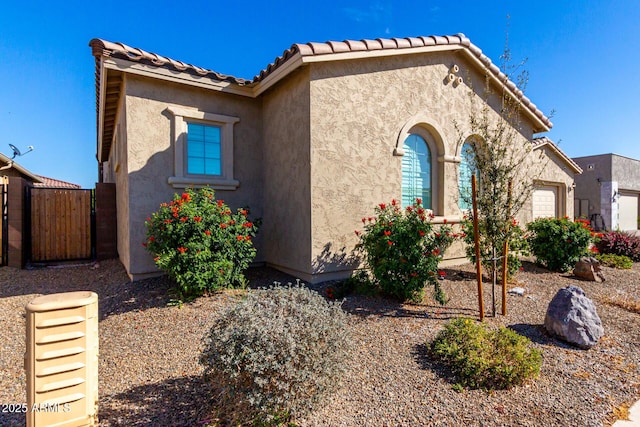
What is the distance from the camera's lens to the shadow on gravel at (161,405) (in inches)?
114

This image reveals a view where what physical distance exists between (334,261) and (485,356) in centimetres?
355

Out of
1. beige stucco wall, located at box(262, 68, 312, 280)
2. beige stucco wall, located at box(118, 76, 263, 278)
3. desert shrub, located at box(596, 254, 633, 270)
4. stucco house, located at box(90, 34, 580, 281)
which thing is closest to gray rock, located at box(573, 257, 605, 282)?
desert shrub, located at box(596, 254, 633, 270)

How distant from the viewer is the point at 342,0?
29.0 feet

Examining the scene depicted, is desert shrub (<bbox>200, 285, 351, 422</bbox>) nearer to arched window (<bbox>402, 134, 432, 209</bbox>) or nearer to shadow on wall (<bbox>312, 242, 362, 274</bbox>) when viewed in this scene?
shadow on wall (<bbox>312, 242, 362, 274</bbox>)

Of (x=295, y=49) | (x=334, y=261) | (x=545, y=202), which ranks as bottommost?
(x=334, y=261)

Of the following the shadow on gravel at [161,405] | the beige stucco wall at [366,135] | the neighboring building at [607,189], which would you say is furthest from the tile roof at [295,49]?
the neighboring building at [607,189]

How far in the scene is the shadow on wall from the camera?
664 centimetres

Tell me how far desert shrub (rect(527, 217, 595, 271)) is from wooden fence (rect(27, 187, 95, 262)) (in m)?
13.7

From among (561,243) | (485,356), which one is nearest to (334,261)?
(485,356)

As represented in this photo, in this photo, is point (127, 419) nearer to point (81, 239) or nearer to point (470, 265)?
point (470, 265)

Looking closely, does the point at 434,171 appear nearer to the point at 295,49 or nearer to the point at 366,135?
→ the point at 366,135

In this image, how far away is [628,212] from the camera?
22.9 m

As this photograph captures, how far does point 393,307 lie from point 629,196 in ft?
90.3

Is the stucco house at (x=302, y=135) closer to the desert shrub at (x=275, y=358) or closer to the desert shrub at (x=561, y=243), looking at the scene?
the desert shrub at (x=561, y=243)
